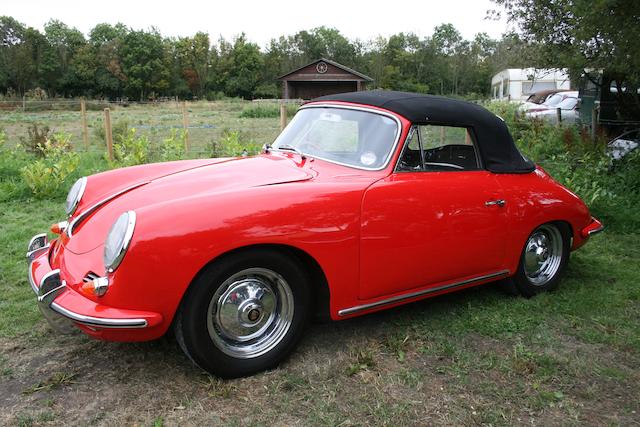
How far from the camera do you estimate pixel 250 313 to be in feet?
9.02

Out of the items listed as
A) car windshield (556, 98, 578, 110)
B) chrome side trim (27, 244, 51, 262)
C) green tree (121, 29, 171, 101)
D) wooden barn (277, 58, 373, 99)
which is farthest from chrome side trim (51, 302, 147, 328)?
green tree (121, 29, 171, 101)

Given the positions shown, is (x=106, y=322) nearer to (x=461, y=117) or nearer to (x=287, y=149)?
(x=287, y=149)

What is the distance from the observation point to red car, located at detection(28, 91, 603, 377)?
2471 millimetres

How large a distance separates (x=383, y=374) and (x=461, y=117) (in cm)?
187

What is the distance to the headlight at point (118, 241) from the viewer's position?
2408mm

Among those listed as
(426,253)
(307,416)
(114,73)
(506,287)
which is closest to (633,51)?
(506,287)

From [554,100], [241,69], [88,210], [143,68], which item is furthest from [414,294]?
[241,69]

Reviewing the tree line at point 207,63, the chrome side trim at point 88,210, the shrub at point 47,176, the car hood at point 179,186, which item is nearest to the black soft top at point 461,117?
the car hood at point 179,186

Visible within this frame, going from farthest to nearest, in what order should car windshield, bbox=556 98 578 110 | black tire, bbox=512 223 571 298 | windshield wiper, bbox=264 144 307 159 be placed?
car windshield, bbox=556 98 578 110 < black tire, bbox=512 223 571 298 < windshield wiper, bbox=264 144 307 159

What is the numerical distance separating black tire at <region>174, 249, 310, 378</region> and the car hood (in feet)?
1.40

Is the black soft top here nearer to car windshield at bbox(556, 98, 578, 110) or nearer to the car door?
the car door

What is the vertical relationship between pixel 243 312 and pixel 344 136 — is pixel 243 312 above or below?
below

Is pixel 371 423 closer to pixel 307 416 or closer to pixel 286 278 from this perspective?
pixel 307 416

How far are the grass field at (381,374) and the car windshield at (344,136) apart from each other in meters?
1.12
